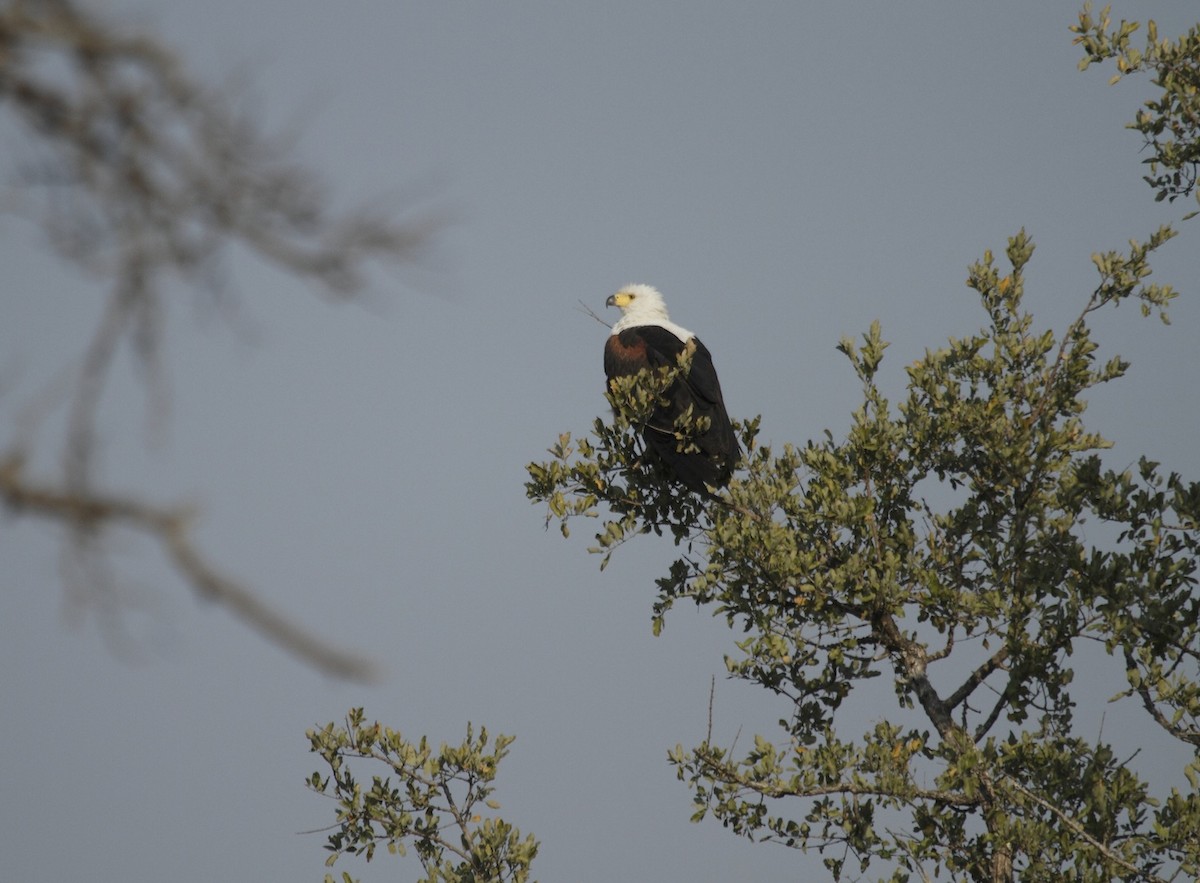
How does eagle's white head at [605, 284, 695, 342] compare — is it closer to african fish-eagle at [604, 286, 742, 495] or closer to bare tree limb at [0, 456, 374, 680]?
african fish-eagle at [604, 286, 742, 495]

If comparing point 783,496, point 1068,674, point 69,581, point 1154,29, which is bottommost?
point 69,581

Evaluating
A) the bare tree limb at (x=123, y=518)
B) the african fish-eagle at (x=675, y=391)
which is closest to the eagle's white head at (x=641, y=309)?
the african fish-eagle at (x=675, y=391)

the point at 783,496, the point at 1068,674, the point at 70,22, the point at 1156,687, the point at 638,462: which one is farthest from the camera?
the point at 638,462

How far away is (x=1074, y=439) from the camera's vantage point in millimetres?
6723

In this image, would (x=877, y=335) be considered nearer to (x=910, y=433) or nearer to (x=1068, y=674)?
(x=910, y=433)

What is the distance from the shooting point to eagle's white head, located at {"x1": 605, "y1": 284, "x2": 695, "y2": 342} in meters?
11.1

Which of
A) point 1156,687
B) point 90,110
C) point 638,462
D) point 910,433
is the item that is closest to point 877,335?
point 910,433

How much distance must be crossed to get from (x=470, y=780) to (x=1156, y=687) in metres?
3.50

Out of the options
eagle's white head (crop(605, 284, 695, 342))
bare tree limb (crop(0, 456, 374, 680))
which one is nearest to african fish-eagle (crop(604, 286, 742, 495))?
eagle's white head (crop(605, 284, 695, 342))

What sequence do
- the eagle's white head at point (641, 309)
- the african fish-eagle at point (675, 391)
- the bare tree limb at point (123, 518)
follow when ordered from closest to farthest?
the bare tree limb at point (123, 518), the african fish-eagle at point (675, 391), the eagle's white head at point (641, 309)

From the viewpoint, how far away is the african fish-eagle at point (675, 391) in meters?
7.79

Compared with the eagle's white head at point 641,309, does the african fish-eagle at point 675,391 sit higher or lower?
lower

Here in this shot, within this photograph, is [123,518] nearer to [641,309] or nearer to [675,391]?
[675,391]

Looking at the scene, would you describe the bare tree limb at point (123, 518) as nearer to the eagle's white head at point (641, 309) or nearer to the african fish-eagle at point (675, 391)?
the african fish-eagle at point (675, 391)
